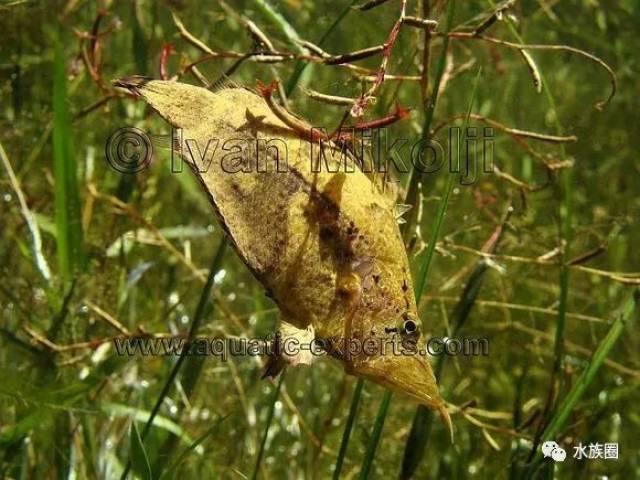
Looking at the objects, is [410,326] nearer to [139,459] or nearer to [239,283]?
[139,459]

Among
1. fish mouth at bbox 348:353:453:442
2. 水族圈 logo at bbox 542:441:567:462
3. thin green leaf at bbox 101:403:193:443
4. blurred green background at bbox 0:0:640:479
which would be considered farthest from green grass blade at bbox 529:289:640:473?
thin green leaf at bbox 101:403:193:443

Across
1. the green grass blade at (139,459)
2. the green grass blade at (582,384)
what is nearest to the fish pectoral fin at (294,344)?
the green grass blade at (139,459)

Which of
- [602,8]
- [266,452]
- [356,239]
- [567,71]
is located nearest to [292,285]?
[356,239]

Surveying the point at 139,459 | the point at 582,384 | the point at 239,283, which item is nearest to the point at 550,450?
the point at 582,384

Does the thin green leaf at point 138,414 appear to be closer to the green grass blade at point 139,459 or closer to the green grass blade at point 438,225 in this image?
the green grass blade at point 139,459

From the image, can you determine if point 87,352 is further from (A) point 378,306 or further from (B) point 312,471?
(A) point 378,306

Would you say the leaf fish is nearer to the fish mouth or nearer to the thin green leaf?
the fish mouth
